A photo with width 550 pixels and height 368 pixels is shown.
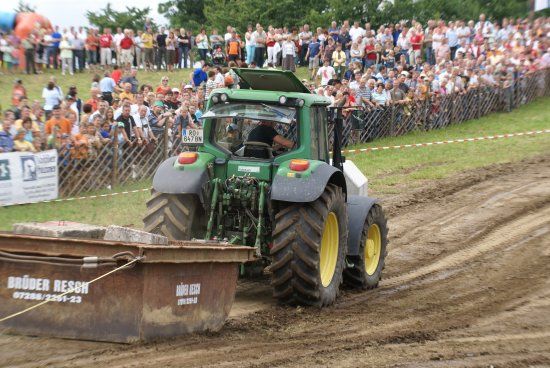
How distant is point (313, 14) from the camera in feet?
124

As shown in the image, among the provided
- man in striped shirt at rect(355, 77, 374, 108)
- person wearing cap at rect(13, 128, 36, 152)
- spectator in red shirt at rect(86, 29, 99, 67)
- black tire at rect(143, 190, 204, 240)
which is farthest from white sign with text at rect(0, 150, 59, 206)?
spectator in red shirt at rect(86, 29, 99, 67)

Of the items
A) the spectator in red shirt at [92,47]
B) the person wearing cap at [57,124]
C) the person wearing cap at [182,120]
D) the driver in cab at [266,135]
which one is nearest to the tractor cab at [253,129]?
the driver in cab at [266,135]

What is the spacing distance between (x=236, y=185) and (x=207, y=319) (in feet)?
6.53

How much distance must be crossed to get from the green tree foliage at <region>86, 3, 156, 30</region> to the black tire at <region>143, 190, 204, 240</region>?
31802mm

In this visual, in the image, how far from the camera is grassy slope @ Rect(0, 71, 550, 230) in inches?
629

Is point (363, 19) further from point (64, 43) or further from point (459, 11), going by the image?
point (64, 43)

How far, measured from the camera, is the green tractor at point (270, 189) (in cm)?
986

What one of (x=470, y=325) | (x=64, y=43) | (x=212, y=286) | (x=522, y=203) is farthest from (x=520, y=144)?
(x=212, y=286)

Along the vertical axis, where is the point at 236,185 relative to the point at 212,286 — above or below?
above

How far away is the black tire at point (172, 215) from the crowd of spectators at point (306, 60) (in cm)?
931

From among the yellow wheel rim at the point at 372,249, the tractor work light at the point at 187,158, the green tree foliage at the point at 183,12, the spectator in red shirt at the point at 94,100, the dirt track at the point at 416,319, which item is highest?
the green tree foliage at the point at 183,12

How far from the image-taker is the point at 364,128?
25.0m

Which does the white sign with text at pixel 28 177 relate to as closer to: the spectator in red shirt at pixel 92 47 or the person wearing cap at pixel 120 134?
the person wearing cap at pixel 120 134

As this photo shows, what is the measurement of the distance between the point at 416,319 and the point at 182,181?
115 inches
